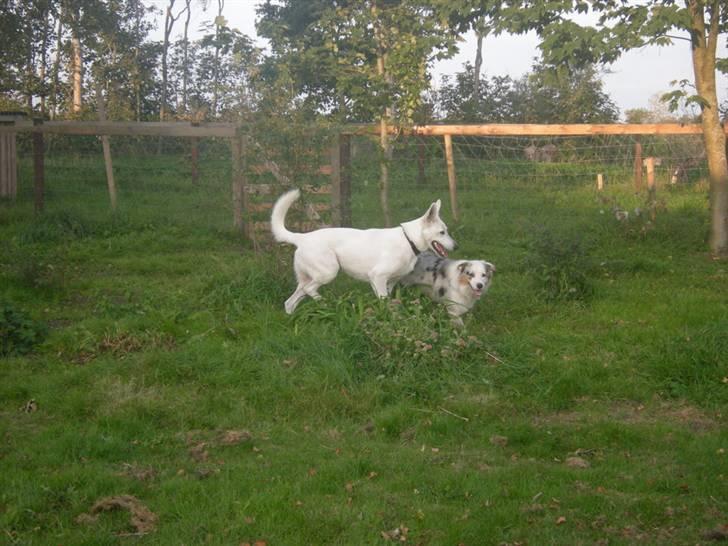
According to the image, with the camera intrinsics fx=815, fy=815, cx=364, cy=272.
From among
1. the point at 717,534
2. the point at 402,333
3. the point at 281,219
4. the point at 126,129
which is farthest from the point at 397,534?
the point at 126,129

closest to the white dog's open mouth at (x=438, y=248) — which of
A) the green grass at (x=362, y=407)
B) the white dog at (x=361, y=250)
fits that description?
the white dog at (x=361, y=250)

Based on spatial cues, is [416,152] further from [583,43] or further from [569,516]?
[569,516]

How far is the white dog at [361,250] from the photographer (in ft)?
26.1

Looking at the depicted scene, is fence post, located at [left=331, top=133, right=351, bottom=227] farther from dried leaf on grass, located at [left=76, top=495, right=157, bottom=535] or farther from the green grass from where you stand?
→ dried leaf on grass, located at [left=76, top=495, right=157, bottom=535]

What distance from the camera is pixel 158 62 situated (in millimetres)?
33531

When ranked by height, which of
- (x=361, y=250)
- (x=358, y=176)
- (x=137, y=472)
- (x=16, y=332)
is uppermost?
(x=358, y=176)

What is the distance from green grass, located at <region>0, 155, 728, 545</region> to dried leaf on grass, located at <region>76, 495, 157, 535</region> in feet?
0.16

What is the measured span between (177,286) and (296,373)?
3594 millimetres

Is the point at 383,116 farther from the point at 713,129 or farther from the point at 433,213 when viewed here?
the point at 713,129

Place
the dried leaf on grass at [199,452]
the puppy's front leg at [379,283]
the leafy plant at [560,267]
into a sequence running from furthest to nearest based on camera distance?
the leafy plant at [560,267], the puppy's front leg at [379,283], the dried leaf on grass at [199,452]

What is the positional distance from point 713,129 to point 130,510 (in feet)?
31.4

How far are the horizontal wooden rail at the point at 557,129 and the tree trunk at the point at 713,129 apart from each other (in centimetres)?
79

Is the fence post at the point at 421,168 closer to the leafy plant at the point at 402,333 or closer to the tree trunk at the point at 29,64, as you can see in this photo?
the leafy plant at the point at 402,333

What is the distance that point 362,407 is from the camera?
19.1 feet
